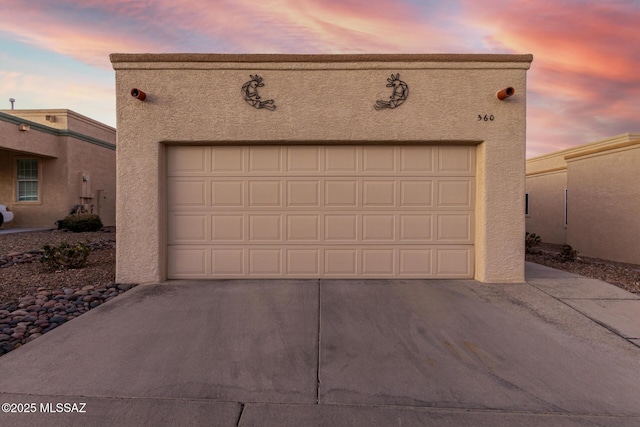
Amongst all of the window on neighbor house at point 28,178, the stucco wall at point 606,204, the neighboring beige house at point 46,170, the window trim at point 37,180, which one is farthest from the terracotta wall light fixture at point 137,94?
the window on neighbor house at point 28,178

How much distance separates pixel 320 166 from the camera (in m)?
6.61

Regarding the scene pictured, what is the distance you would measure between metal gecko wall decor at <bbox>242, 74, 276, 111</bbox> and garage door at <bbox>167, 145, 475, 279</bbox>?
2.61ft

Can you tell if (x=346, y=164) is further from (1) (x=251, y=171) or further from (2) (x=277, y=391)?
(2) (x=277, y=391)

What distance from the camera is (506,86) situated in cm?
639

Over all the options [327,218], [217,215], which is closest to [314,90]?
[327,218]

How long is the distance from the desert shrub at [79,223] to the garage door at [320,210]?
31.8 ft

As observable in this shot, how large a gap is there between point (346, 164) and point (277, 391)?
14.3ft

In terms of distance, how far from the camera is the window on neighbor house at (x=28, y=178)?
16.1 metres

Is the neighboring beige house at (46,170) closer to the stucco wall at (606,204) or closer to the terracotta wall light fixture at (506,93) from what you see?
the terracotta wall light fixture at (506,93)

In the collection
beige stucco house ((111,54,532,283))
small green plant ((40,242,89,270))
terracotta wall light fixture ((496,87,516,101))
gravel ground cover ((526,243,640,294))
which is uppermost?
terracotta wall light fixture ((496,87,516,101))

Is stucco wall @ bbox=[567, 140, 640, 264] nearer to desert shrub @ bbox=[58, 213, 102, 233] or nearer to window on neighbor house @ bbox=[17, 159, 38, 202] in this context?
desert shrub @ bbox=[58, 213, 102, 233]

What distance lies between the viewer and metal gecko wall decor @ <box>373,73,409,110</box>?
21.0ft

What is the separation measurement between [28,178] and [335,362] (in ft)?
61.0

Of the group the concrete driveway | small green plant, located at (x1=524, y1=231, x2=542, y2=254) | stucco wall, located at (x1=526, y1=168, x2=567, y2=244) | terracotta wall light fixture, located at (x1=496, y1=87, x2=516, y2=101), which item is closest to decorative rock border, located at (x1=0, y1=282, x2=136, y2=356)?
the concrete driveway
